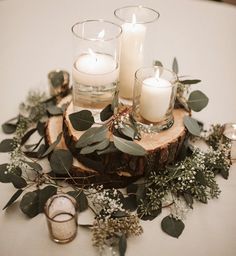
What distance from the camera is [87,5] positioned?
6.18 ft

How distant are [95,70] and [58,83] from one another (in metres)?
0.32

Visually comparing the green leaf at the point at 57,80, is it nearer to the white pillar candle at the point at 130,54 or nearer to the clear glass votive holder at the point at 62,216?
the white pillar candle at the point at 130,54

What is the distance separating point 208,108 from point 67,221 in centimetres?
71

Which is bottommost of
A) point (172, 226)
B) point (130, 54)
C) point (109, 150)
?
point (172, 226)

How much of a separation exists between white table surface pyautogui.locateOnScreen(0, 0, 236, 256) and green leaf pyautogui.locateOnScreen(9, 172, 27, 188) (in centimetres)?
5

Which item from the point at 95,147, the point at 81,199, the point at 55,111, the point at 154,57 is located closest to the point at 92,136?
the point at 95,147

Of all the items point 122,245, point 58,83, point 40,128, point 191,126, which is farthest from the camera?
point 58,83

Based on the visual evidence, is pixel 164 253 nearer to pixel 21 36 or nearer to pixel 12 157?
pixel 12 157

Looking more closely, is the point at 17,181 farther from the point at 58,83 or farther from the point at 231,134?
the point at 231,134

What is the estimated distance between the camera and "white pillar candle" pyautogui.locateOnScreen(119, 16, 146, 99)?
103cm

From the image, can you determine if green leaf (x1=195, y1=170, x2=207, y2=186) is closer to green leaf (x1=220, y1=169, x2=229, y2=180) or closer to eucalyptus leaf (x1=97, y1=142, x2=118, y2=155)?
green leaf (x1=220, y1=169, x2=229, y2=180)

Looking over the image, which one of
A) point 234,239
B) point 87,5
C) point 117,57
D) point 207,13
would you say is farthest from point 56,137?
point 207,13

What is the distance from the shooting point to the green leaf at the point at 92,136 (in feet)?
2.96

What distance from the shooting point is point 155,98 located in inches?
37.8
